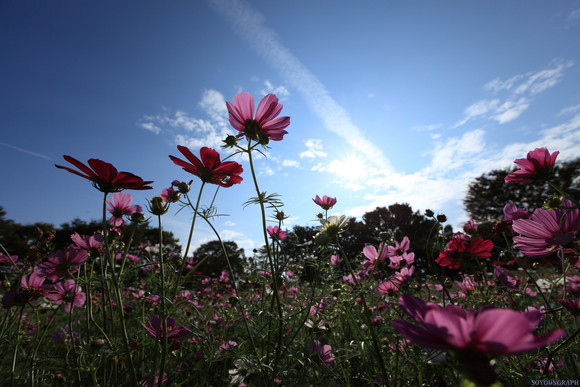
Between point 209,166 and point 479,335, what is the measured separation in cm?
83

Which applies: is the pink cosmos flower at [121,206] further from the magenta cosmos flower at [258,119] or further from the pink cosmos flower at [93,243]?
the magenta cosmos flower at [258,119]

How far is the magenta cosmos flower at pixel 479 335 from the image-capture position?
0.95 ft

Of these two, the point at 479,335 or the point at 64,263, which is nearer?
the point at 479,335

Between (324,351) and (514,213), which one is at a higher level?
(514,213)

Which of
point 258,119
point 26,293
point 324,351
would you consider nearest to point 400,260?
point 324,351

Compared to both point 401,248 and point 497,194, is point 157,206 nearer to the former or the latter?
point 401,248

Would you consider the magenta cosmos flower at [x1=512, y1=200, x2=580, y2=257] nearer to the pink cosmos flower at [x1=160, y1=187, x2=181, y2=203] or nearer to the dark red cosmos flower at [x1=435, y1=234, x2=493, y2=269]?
the dark red cosmos flower at [x1=435, y1=234, x2=493, y2=269]

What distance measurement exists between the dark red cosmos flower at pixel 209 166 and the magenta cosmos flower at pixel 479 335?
717 mm

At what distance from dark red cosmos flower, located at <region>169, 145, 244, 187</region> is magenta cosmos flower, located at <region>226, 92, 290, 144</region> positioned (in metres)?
0.13

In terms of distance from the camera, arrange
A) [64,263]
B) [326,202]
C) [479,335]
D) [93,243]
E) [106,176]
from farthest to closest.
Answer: [326,202] < [93,243] < [64,263] < [106,176] < [479,335]

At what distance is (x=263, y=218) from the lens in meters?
0.82

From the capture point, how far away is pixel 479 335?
328 millimetres

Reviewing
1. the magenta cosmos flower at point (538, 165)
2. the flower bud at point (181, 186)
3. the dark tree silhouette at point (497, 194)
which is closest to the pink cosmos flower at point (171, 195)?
the flower bud at point (181, 186)

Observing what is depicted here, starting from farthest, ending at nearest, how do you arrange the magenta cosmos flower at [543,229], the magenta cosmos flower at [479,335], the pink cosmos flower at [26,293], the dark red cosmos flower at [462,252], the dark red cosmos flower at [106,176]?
the pink cosmos flower at [26,293], the dark red cosmos flower at [462,252], the magenta cosmos flower at [543,229], the dark red cosmos flower at [106,176], the magenta cosmos flower at [479,335]
